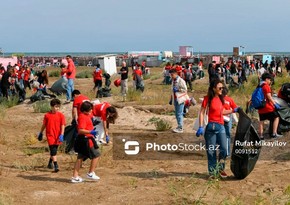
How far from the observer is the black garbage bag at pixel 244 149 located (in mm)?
7473

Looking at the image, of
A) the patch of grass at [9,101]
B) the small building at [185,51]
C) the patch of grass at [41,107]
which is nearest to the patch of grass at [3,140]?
the patch of grass at [41,107]

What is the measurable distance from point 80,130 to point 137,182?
1.19 meters

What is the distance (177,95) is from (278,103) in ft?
7.91

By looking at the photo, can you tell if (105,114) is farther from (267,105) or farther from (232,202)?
(232,202)

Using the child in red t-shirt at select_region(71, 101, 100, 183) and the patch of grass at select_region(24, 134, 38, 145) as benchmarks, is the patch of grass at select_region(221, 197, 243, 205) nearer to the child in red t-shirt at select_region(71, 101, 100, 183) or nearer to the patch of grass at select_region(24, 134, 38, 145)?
the child in red t-shirt at select_region(71, 101, 100, 183)

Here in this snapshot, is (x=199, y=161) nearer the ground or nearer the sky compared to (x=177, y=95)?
nearer the ground

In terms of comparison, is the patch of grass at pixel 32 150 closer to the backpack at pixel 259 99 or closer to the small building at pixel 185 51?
the backpack at pixel 259 99

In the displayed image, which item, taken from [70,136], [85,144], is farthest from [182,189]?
[70,136]

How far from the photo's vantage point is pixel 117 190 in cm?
725

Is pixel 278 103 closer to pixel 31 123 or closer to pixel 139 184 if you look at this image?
pixel 139 184

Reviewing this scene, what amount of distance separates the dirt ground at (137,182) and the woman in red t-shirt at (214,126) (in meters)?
0.34

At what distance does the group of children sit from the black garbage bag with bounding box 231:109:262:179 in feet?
6.94

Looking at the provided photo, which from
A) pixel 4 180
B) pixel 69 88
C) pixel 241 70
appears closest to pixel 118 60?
pixel 241 70

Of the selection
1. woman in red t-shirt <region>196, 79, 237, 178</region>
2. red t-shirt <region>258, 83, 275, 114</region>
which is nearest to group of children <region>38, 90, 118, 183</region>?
woman in red t-shirt <region>196, 79, 237, 178</region>
